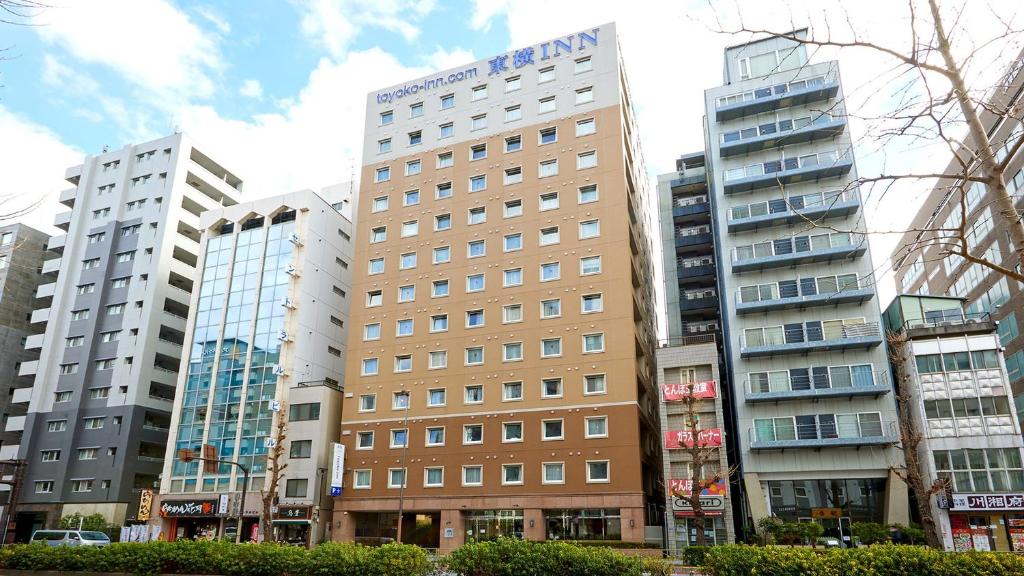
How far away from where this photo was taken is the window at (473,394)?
5284 centimetres

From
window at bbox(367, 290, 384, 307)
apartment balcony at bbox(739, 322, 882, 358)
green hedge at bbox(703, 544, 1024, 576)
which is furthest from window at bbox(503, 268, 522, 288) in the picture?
green hedge at bbox(703, 544, 1024, 576)

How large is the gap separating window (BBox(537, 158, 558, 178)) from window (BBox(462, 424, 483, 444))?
829 inches

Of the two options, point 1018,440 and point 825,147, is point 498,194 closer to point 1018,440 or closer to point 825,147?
point 825,147

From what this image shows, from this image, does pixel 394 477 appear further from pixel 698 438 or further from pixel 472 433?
pixel 698 438

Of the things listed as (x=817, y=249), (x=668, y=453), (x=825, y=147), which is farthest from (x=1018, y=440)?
(x=825, y=147)

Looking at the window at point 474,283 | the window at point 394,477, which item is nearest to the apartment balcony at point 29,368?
the window at point 394,477

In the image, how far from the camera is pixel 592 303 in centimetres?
5194

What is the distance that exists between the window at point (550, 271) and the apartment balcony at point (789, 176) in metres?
15.7

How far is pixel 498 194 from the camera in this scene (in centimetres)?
5862

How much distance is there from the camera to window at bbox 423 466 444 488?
51562mm

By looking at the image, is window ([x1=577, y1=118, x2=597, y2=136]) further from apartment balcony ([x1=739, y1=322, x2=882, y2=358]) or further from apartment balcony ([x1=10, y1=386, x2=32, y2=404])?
apartment balcony ([x1=10, y1=386, x2=32, y2=404])

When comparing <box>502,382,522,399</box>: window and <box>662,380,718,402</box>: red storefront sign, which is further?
<box>502,382,522,399</box>: window

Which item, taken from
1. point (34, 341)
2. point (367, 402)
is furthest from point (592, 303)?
point (34, 341)

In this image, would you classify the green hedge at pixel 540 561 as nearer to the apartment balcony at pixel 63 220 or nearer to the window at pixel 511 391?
the window at pixel 511 391
